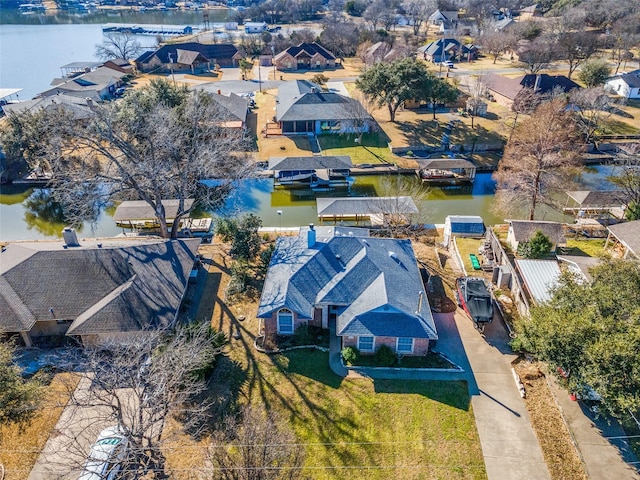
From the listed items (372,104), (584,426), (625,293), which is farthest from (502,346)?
(372,104)

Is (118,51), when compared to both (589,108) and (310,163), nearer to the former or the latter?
(310,163)

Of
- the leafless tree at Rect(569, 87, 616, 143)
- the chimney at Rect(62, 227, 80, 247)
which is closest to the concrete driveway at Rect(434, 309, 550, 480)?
the chimney at Rect(62, 227, 80, 247)

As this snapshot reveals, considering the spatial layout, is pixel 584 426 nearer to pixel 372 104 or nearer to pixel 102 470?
pixel 102 470

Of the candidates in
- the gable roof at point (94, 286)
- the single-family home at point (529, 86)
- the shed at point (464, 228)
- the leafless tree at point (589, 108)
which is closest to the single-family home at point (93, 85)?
the gable roof at point (94, 286)

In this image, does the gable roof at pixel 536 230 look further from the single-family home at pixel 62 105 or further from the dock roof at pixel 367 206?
the single-family home at pixel 62 105

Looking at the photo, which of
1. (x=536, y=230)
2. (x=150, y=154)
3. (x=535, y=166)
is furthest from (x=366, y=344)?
(x=535, y=166)

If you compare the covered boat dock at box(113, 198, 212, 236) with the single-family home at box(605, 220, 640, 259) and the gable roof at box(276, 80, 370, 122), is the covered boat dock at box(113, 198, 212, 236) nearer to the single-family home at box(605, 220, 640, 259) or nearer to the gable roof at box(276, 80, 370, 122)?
the gable roof at box(276, 80, 370, 122)
